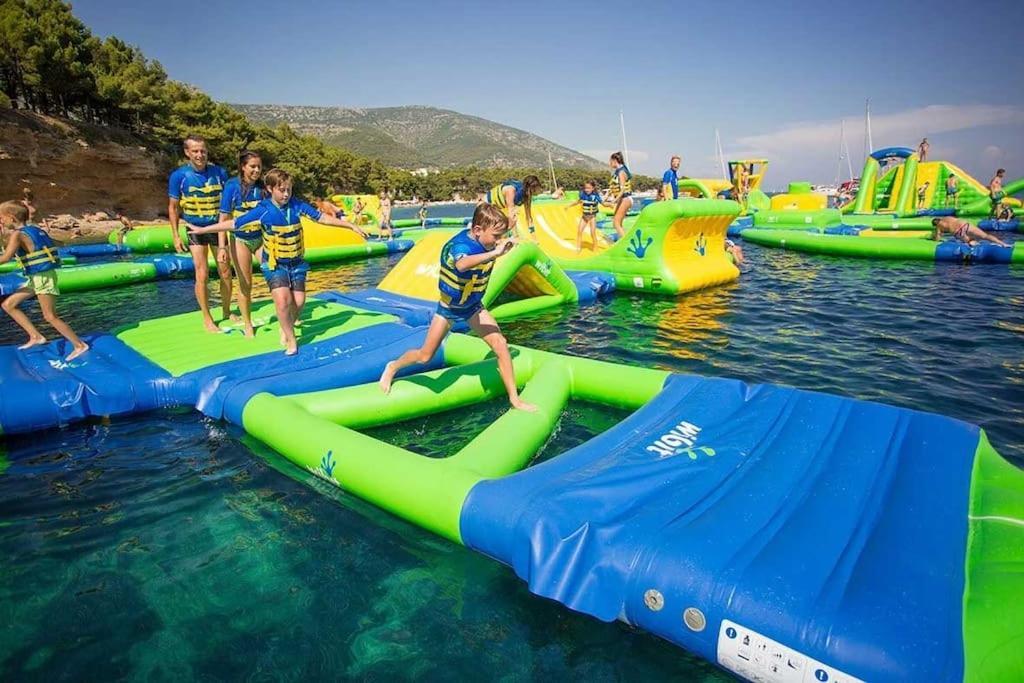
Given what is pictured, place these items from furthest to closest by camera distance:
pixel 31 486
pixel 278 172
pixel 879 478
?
pixel 278 172 < pixel 31 486 < pixel 879 478

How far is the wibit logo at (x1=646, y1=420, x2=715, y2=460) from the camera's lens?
3.39 metres

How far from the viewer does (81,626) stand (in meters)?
2.63

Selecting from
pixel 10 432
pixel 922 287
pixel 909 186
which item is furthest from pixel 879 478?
pixel 909 186

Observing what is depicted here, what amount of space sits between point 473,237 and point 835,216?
1999cm

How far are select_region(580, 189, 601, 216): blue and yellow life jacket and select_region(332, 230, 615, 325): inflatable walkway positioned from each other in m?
2.40

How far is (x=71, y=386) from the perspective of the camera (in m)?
4.63

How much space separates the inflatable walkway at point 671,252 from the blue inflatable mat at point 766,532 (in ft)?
19.2

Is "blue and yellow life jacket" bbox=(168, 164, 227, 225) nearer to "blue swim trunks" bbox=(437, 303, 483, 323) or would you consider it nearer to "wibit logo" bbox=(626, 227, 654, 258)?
"blue swim trunks" bbox=(437, 303, 483, 323)

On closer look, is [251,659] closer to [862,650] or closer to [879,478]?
[862,650]

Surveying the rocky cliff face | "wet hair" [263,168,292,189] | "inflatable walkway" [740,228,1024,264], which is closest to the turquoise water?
"wet hair" [263,168,292,189]

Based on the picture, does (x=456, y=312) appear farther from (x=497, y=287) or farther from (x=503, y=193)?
(x=503, y=193)

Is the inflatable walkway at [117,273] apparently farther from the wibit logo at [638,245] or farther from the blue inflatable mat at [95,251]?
the wibit logo at [638,245]

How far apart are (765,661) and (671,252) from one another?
806 cm

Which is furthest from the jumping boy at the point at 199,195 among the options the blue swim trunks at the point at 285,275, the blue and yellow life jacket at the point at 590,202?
the blue and yellow life jacket at the point at 590,202
